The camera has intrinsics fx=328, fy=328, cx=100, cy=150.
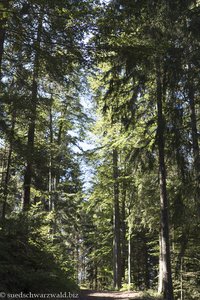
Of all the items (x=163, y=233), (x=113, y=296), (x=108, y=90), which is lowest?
(x=113, y=296)

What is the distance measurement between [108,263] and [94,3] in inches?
972

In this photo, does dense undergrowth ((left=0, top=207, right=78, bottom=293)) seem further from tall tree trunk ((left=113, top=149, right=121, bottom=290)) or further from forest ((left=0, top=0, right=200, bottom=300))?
tall tree trunk ((left=113, top=149, right=121, bottom=290))

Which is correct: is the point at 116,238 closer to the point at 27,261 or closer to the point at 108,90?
the point at 108,90

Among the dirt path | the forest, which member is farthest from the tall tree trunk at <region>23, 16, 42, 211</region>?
the dirt path

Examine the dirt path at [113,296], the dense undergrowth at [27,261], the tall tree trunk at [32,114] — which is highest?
the tall tree trunk at [32,114]

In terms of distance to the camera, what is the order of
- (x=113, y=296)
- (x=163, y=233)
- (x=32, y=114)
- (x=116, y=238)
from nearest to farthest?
1. (x=32, y=114)
2. (x=163, y=233)
3. (x=113, y=296)
4. (x=116, y=238)

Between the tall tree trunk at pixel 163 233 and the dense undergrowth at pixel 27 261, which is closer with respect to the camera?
the dense undergrowth at pixel 27 261

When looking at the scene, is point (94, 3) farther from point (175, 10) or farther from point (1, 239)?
point (1, 239)

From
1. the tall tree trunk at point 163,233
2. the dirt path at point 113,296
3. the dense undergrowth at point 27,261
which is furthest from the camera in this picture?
the dirt path at point 113,296

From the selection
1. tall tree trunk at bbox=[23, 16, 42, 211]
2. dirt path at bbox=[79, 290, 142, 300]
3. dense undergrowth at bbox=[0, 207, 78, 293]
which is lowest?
dirt path at bbox=[79, 290, 142, 300]

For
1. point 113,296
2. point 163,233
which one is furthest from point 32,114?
point 113,296

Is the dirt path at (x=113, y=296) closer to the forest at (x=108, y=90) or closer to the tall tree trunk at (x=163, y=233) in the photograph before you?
the forest at (x=108, y=90)

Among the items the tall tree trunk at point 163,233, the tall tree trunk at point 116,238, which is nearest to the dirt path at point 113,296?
the tall tree trunk at point 163,233

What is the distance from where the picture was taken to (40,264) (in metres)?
7.78
